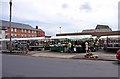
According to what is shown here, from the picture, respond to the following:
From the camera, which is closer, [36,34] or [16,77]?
[16,77]

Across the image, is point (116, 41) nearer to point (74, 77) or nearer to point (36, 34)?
point (74, 77)

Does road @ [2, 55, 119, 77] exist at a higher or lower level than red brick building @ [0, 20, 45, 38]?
lower

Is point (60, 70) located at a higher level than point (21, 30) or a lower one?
lower

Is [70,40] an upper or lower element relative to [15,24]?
lower

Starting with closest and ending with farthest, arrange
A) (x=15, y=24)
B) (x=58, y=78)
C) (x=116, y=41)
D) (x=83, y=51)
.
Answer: (x=58, y=78)
(x=83, y=51)
(x=116, y=41)
(x=15, y=24)

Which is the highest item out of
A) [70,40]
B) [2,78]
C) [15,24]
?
[15,24]

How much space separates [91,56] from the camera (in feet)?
79.6

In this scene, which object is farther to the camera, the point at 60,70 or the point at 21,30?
the point at 21,30

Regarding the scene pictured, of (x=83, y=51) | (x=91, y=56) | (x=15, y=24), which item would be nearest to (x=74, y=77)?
(x=91, y=56)

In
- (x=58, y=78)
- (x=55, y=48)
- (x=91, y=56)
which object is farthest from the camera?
(x=55, y=48)

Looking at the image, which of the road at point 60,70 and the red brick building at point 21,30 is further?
the red brick building at point 21,30

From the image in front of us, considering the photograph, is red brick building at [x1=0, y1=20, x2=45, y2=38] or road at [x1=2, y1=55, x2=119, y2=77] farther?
red brick building at [x1=0, y1=20, x2=45, y2=38]

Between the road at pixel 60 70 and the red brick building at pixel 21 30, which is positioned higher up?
the red brick building at pixel 21 30

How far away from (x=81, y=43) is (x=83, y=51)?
1465 millimetres
